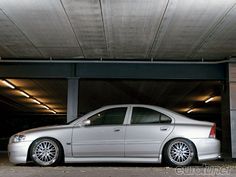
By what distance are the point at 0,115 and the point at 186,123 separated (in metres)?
20.3

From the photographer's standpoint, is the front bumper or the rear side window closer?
the front bumper

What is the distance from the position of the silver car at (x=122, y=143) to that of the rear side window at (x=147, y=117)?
4cm

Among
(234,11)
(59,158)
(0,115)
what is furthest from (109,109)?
(0,115)

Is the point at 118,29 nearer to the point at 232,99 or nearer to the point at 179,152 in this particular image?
the point at 179,152

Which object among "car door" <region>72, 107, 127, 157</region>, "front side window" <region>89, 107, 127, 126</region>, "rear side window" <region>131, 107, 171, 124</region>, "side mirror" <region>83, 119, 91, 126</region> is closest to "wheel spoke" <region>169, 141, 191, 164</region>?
"rear side window" <region>131, 107, 171, 124</region>

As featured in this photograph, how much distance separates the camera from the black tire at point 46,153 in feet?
26.5

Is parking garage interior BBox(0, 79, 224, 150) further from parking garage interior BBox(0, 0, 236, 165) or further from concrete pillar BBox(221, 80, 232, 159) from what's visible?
concrete pillar BBox(221, 80, 232, 159)

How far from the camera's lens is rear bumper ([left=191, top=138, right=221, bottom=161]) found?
7918 mm

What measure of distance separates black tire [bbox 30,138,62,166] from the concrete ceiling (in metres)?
2.59

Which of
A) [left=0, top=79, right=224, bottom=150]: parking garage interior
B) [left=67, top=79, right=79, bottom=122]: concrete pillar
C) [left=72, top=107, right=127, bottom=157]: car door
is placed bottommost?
[left=72, top=107, right=127, bottom=157]: car door

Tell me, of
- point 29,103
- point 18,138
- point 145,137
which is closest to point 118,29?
point 145,137

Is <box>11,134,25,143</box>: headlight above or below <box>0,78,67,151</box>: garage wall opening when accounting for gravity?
below

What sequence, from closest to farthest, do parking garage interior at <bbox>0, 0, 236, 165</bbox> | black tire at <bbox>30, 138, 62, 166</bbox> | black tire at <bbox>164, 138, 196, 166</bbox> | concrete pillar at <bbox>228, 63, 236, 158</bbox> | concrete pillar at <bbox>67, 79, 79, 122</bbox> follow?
parking garage interior at <bbox>0, 0, 236, 165</bbox> → black tire at <bbox>164, 138, 196, 166</bbox> → black tire at <bbox>30, 138, 62, 166</bbox> → concrete pillar at <bbox>228, 63, 236, 158</bbox> → concrete pillar at <bbox>67, 79, 79, 122</bbox>

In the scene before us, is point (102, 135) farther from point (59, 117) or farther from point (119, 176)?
point (59, 117)
